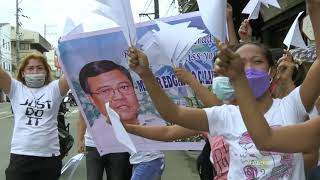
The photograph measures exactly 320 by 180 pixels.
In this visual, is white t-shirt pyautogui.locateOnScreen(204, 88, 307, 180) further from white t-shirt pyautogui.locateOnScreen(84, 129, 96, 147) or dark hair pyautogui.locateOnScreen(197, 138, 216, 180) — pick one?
white t-shirt pyautogui.locateOnScreen(84, 129, 96, 147)

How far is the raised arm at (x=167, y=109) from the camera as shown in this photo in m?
2.37

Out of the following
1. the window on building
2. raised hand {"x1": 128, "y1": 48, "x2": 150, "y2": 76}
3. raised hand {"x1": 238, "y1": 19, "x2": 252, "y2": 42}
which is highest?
raised hand {"x1": 238, "y1": 19, "x2": 252, "y2": 42}

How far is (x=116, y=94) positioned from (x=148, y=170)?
151cm

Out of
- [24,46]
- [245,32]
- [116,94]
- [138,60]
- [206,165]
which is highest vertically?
[245,32]

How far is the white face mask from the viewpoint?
4.79m

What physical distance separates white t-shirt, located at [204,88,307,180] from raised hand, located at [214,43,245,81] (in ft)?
2.02

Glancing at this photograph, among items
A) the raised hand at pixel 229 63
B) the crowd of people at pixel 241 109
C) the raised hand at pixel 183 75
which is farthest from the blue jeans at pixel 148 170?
the raised hand at pixel 229 63

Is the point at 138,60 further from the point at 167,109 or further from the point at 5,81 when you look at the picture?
the point at 5,81

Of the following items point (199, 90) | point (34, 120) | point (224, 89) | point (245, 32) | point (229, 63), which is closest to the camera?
point (229, 63)

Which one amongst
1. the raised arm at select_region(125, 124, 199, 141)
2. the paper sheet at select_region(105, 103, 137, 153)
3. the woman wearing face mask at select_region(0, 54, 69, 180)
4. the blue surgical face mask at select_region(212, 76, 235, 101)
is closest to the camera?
the paper sheet at select_region(105, 103, 137, 153)

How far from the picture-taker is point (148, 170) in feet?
15.5

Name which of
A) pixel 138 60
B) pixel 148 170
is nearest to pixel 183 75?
pixel 138 60

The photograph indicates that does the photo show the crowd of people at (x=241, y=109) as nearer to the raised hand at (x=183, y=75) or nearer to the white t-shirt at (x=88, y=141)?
the raised hand at (x=183, y=75)

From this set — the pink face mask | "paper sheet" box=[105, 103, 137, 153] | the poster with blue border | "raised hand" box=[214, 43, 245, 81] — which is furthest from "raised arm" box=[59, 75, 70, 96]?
"raised hand" box=[214, 43, 245, 81]
